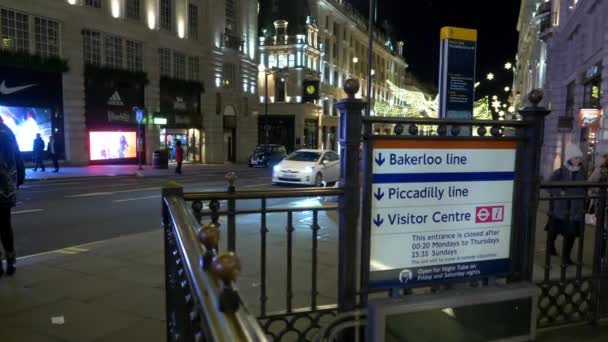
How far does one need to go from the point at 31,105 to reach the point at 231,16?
1933cm

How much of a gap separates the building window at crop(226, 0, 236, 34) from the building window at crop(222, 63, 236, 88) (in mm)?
2861

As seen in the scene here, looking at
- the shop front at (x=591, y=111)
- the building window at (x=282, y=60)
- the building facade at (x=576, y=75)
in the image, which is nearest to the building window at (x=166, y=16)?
the building window at (x=282, y=60)

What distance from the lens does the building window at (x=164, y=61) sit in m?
32.1

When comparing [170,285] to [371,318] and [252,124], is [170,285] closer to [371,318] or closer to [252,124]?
[371,318]

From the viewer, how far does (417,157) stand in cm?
370

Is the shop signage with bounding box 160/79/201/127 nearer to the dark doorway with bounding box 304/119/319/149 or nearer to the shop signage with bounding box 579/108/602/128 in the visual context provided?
the dark doorway with bounding box 304/119/319/149

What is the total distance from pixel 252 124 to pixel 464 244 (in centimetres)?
3884

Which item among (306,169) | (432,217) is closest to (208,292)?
(432,217)

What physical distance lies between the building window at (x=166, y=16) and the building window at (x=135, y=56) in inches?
109

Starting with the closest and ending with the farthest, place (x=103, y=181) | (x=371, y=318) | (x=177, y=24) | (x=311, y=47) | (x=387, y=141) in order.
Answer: (x=371, y=318) < (x=387, y=141) < (x=103, y=181) < (x=177, y=24) < (x=311, y=47)

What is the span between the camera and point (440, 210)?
3814mm

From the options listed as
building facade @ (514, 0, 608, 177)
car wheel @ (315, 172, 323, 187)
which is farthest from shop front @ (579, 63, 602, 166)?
car wheel @ (315, 172, 323, 187)

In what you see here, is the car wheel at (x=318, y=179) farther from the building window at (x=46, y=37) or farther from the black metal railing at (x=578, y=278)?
the building window at (x=46, y=37)

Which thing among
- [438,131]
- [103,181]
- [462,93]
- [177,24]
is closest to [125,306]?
[438,131]
